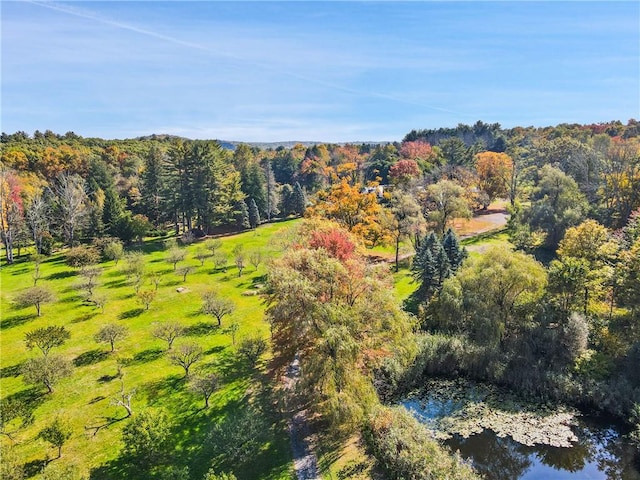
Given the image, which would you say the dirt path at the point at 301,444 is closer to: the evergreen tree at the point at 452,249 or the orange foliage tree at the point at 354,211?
the evergreen tree at the point at 452,249

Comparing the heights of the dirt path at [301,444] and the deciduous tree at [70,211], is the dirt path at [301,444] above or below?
below

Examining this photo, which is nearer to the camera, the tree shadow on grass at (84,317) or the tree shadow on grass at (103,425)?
the tree shadow on grass at (103,425)

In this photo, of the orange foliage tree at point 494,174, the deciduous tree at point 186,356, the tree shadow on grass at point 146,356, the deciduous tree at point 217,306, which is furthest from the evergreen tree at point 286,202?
the deciduous tree at point 186,356

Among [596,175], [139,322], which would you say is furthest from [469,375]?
[596,175]

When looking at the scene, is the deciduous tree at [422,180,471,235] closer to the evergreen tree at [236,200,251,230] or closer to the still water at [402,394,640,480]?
the evergreen tree at [236,200,251,230]

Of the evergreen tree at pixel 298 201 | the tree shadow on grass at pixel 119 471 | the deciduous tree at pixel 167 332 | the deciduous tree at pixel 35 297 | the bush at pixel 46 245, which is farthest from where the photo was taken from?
the evergreen tree at pixel 298 201

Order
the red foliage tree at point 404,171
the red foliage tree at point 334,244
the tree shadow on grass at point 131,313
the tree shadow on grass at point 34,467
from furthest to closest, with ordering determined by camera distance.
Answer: the red foliage tree at point 404,171 < the tree shadow on grass at point 131,313 < the red foliage tree at point 334,244 < the tree shadow on grass at point 34,467
